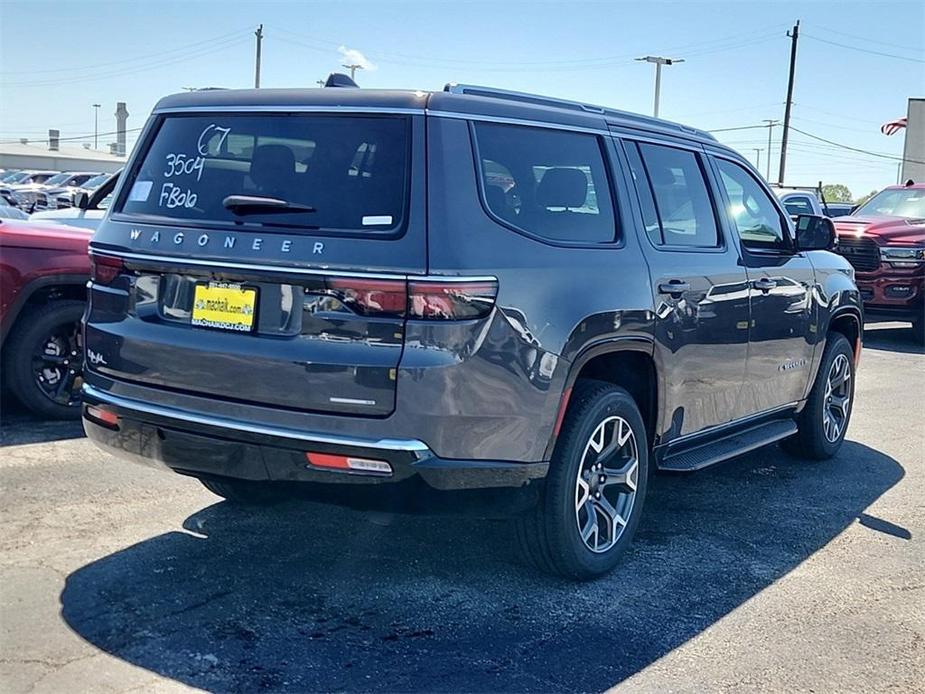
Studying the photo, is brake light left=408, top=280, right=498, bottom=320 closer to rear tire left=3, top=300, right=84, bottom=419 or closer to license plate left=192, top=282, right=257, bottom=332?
license plate left=192, top=282, right=257, bottom=332

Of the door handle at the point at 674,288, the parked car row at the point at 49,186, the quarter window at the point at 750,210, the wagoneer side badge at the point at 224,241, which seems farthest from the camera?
the parked car row at the point at 49,186

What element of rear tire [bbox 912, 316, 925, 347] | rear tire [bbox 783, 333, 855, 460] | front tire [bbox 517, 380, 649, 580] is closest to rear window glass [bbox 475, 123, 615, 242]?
front tire [bbox 517, 380, 649, 580]

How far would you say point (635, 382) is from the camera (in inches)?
185

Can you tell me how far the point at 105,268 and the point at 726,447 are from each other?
3.19 meters

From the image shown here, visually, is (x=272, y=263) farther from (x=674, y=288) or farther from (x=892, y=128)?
(x=892, y=128)

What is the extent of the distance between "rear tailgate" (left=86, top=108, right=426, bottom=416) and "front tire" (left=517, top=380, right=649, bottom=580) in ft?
2.98

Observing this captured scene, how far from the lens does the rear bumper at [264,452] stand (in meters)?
3.53

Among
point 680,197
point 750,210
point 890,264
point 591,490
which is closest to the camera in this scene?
point 591,490

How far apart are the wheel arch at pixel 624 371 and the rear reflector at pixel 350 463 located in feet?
2.35

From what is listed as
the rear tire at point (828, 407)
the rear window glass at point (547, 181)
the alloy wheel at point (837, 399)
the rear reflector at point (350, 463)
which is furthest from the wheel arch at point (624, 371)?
the alloy wheel at point (837, 399)

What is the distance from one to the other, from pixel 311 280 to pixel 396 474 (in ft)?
2.44

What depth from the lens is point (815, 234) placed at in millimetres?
5934

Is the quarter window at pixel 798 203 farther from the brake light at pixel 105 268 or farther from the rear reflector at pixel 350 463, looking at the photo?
the rear reflector at pixel 350 463

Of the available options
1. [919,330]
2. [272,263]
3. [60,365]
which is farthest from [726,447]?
[919,330]
